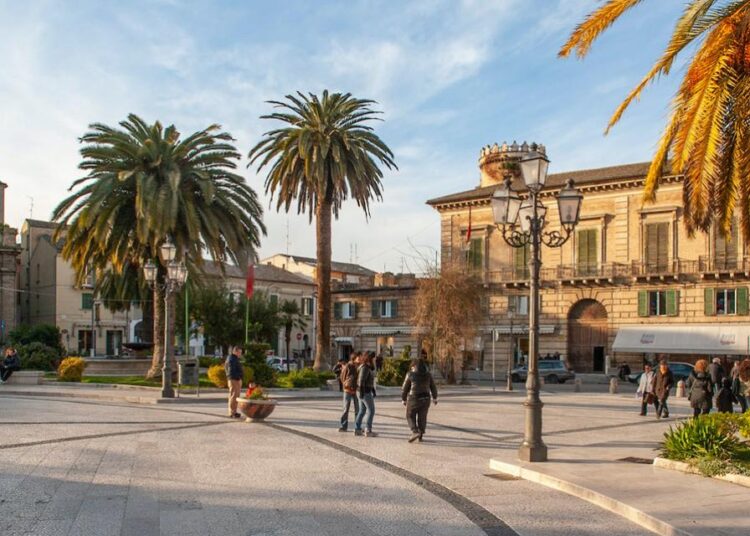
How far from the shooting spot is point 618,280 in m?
50.0

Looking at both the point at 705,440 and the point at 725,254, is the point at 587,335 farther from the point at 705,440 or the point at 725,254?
the point at 705,440

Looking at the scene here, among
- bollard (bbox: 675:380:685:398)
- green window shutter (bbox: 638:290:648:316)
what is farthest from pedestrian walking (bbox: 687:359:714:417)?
green window shutter (bbox: 638:290:648:316)

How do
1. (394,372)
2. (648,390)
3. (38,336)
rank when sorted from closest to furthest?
(648,390) < (394,372) < (38,336)

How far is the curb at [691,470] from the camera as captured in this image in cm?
1013

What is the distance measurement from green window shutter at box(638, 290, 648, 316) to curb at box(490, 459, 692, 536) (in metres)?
39.0

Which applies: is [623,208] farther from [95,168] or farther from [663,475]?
[663,475]

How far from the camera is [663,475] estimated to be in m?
10.9

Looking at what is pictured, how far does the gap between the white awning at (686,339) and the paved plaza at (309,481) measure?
2914 centimetres

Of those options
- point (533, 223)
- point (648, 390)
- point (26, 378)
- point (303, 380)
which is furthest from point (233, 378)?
point (26, 378)

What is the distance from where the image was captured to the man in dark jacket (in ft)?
48.7

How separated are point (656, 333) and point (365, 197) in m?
21.3

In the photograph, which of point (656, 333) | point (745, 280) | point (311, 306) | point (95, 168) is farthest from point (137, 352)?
point (311, 306)

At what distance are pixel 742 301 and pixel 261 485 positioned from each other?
4094 centimetres

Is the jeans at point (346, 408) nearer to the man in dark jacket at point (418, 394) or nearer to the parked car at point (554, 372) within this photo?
the man in dark jacket at point (418, 394)
